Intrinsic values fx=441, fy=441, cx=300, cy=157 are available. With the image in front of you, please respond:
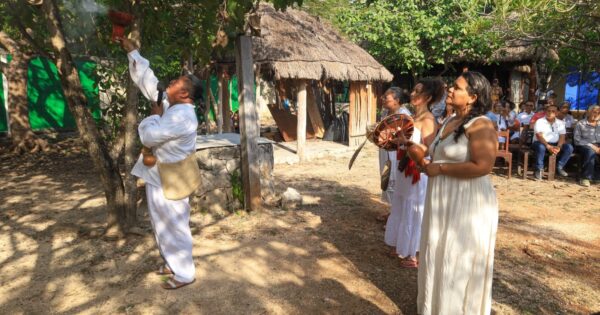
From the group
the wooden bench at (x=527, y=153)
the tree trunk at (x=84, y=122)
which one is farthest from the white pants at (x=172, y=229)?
the wooden bench at (x=527, y=153)

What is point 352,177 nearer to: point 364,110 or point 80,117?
point 364,110

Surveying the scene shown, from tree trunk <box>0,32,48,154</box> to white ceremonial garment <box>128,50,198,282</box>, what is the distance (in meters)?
7.99

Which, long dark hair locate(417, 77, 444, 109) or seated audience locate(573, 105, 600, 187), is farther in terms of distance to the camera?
seated audience locate(573, 105, 600, 187)

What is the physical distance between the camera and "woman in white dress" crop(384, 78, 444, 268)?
12.2ft

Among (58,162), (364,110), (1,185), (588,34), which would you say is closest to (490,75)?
(364,110)

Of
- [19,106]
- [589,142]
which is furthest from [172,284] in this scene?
[19,106]

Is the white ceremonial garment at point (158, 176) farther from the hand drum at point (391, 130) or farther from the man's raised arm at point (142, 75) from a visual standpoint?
the hand drum at point (391, 130)

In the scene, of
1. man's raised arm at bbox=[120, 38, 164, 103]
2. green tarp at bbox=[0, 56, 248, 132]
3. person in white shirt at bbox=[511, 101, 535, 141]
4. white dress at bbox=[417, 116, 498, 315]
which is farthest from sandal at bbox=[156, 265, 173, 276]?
green tarp at bbox=[0, 56, 248, 132]

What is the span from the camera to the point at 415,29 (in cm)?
1234

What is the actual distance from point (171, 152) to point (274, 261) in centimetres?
143

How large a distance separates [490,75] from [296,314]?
1381 centimetres

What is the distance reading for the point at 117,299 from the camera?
130 inches

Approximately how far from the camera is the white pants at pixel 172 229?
344cm

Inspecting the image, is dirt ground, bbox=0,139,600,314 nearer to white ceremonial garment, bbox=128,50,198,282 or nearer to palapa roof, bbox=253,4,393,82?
white ceremonial garment, bbox=128,50,198,282
